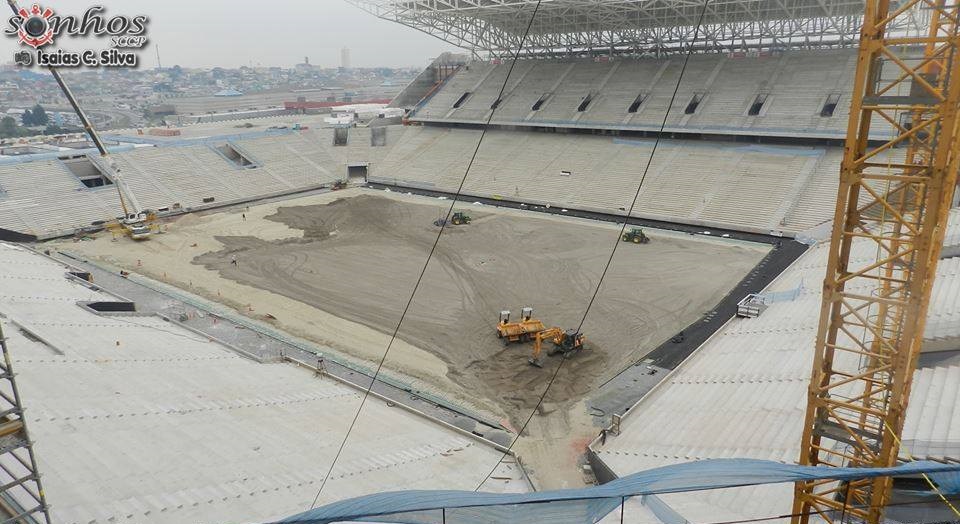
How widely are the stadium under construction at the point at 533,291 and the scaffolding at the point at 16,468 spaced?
0.20ft

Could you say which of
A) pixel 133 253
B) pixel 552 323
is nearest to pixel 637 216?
pixel 552 323

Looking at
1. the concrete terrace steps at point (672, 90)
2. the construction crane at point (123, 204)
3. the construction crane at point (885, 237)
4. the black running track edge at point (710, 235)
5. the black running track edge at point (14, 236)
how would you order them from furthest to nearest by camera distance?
the concrete terrace steps at point (672, 90) < the construction crane at point (123, 204) < the black running track edge at point (14, 236) < the black running track edge at point (710, 235) < the construction crane at point (885, 237)

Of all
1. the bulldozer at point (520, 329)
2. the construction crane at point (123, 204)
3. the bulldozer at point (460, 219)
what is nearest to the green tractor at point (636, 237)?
the bulldozer at point (460, 219)

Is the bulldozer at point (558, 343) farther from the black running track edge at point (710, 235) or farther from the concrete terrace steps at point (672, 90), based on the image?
the concrete terrace steps at point (672, 90)

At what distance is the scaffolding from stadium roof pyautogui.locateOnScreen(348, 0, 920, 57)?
112ft

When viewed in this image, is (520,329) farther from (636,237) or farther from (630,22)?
(630,22)

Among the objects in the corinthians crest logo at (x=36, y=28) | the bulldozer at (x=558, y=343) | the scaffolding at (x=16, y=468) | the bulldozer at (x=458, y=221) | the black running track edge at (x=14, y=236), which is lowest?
the bulldozer at (x=558, y=343)

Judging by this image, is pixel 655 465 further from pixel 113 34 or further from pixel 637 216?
pixel 113 34

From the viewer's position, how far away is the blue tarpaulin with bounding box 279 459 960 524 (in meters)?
4.92

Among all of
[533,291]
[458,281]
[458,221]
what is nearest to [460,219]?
[458,221]

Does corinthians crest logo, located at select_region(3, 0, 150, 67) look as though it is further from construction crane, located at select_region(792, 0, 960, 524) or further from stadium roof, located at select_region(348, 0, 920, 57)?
construction crane, located at select_region(792, 0, 960, 524)

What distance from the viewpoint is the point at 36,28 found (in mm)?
34938

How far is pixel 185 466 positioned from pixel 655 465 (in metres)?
8.37

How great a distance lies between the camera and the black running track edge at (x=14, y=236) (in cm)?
3039
